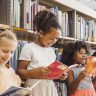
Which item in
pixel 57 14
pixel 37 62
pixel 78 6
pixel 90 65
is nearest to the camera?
pixel 37 62

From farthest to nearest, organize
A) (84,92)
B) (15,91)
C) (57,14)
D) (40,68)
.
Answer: (57,14)
(84,92)
(40,68)
(15,91)

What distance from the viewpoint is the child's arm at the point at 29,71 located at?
148cm

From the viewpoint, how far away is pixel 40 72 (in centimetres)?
149

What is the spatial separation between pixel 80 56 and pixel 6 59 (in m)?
0.75

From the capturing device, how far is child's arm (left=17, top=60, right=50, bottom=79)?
1.48 meters

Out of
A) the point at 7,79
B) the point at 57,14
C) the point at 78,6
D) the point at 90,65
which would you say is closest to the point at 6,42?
the point at 7,79

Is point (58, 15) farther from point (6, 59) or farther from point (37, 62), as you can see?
point (6, 59)

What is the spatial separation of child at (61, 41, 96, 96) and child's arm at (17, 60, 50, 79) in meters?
0.40

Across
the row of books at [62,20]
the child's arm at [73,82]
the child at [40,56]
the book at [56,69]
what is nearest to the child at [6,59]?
the child at [40,56]

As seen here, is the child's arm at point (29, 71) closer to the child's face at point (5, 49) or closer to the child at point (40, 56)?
the child at point (40, 56)

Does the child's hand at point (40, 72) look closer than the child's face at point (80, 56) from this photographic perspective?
Yes

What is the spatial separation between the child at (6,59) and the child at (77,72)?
1.68 feet

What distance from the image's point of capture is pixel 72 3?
2529 mm

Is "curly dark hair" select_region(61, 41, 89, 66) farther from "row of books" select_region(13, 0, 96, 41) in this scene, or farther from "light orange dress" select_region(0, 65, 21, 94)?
"light orange dress" select_region(0, 65, 21, 94)
